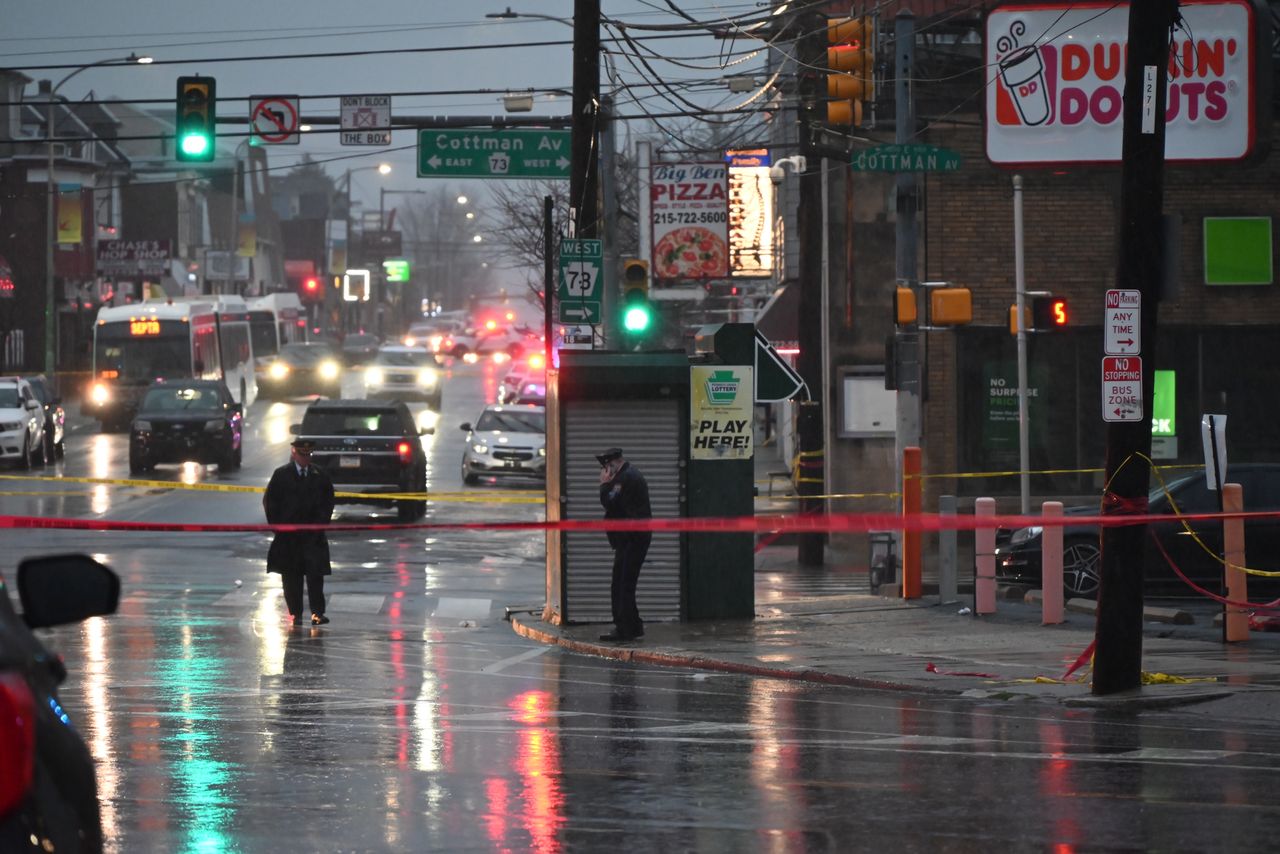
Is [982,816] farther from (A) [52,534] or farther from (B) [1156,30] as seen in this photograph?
(A) [52,534]

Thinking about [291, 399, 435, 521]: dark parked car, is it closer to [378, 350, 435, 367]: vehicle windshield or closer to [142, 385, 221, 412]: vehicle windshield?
[142, 385, 221, 412]: vehicle windshield

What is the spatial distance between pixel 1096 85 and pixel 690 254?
7.92m

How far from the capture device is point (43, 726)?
3787 mm

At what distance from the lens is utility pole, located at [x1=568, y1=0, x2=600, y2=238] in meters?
21.5

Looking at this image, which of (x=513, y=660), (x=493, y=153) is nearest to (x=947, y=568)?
(x=513, y=660)

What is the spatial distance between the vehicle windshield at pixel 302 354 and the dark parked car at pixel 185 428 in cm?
2308

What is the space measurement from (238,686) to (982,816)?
6.48m

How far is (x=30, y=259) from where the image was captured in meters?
69.8

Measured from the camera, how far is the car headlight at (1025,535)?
65.9 feet

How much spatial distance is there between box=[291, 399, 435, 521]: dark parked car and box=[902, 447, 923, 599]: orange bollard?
11.5 m

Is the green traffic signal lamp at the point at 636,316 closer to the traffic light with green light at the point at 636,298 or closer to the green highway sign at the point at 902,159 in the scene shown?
the traffic light with green light at the point at 636,298

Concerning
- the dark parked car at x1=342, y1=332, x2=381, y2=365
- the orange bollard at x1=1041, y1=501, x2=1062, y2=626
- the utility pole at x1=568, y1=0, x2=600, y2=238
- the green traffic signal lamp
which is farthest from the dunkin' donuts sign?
the dark parked car at x1=342, y1=332, x2=381, y2=365

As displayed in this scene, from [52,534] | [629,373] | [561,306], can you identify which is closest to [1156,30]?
[629,373]

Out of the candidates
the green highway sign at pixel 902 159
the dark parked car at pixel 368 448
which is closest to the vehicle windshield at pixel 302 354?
the dark parked car at pixel 368 448
